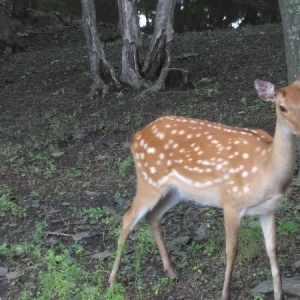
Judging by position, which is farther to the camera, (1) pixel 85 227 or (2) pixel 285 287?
(1) pixel 85 227

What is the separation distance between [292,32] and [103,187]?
2.13 meters

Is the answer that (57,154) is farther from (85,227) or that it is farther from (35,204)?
(85,227)

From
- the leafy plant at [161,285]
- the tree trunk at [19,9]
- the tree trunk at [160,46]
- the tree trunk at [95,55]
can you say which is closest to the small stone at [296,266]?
the leafy plant at [161,285]

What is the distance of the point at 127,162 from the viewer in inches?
273

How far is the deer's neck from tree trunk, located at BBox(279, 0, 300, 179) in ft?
6.28

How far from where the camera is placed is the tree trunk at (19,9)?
1747 cm

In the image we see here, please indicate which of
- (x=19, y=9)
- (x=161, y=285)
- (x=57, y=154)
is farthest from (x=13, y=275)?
(x=19, y=9)

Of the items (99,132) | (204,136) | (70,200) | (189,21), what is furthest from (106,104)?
(189,21)

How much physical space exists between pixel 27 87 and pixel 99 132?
2946 mm

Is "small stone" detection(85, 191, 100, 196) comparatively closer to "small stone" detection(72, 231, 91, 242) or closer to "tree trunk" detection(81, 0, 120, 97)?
"small stone" detection(72, 231, 91, 242)

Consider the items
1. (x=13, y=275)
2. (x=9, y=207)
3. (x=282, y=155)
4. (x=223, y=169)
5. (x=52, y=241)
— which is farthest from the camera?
(x=9, y=207)

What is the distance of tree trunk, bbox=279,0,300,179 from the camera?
18.5ft

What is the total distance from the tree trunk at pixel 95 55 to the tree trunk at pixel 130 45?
0.20 meters

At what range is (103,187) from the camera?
6.52 m
